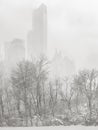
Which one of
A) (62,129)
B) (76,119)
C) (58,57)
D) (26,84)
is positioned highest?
(58,57)

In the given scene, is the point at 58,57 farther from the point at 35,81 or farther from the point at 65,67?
the point at 35,81

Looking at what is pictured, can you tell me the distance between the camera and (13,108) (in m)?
18.9

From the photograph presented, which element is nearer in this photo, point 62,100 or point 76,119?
point 76,119

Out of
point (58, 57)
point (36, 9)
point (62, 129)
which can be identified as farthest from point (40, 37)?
point (62, 129)

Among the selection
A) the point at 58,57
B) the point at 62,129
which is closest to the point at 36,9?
the point at 58,57

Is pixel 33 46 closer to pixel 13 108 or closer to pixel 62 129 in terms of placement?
pixel 13 108

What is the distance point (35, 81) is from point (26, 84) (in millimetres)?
990

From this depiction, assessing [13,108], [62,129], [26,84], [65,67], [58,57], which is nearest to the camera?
[62,129]

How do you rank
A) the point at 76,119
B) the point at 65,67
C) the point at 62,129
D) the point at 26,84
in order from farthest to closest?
the point at 65,67
the point at 26,84
the point at 76,119
the point at 62,129

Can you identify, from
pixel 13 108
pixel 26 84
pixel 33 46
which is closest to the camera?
pixel 26 84

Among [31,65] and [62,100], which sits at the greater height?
[31,65]

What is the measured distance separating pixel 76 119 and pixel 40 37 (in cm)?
15794

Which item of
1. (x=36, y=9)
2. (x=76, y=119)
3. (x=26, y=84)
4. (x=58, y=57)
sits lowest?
(x=76, y=119)

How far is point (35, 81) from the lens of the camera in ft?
56.5
